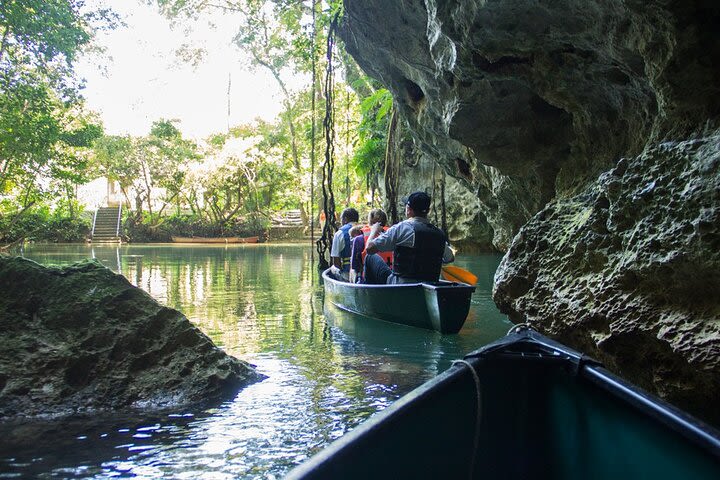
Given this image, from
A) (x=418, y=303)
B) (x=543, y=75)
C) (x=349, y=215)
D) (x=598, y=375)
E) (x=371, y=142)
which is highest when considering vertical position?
(x=371, y=142)

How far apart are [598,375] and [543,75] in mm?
4670

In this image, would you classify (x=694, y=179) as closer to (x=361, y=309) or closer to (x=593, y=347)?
(x=593, y=347)

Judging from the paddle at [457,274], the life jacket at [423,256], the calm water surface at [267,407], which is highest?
the life jacket at [423,256]

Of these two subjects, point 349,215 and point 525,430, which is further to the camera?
point 349,215

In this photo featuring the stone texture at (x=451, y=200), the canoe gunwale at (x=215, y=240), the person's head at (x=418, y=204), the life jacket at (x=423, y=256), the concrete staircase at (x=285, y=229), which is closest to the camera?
the person's head at (x=418, y=204)

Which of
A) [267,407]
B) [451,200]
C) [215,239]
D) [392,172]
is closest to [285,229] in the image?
[215,239]

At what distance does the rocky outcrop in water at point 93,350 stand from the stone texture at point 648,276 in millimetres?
2585

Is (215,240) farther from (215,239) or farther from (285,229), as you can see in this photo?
(285,229)

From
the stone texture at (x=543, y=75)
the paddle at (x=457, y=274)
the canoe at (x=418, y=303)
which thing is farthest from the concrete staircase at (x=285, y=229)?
the canoe at (x=418, y=303)

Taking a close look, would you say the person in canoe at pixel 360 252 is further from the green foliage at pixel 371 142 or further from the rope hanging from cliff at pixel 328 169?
the green foliage at pixel 371 142

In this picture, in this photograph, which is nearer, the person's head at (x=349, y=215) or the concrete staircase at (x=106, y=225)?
the person's head at (x=349, y=215)

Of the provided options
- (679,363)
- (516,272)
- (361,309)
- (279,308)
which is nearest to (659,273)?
(679,363)

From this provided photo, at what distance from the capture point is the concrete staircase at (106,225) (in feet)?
112

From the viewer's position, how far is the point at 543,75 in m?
6.19
